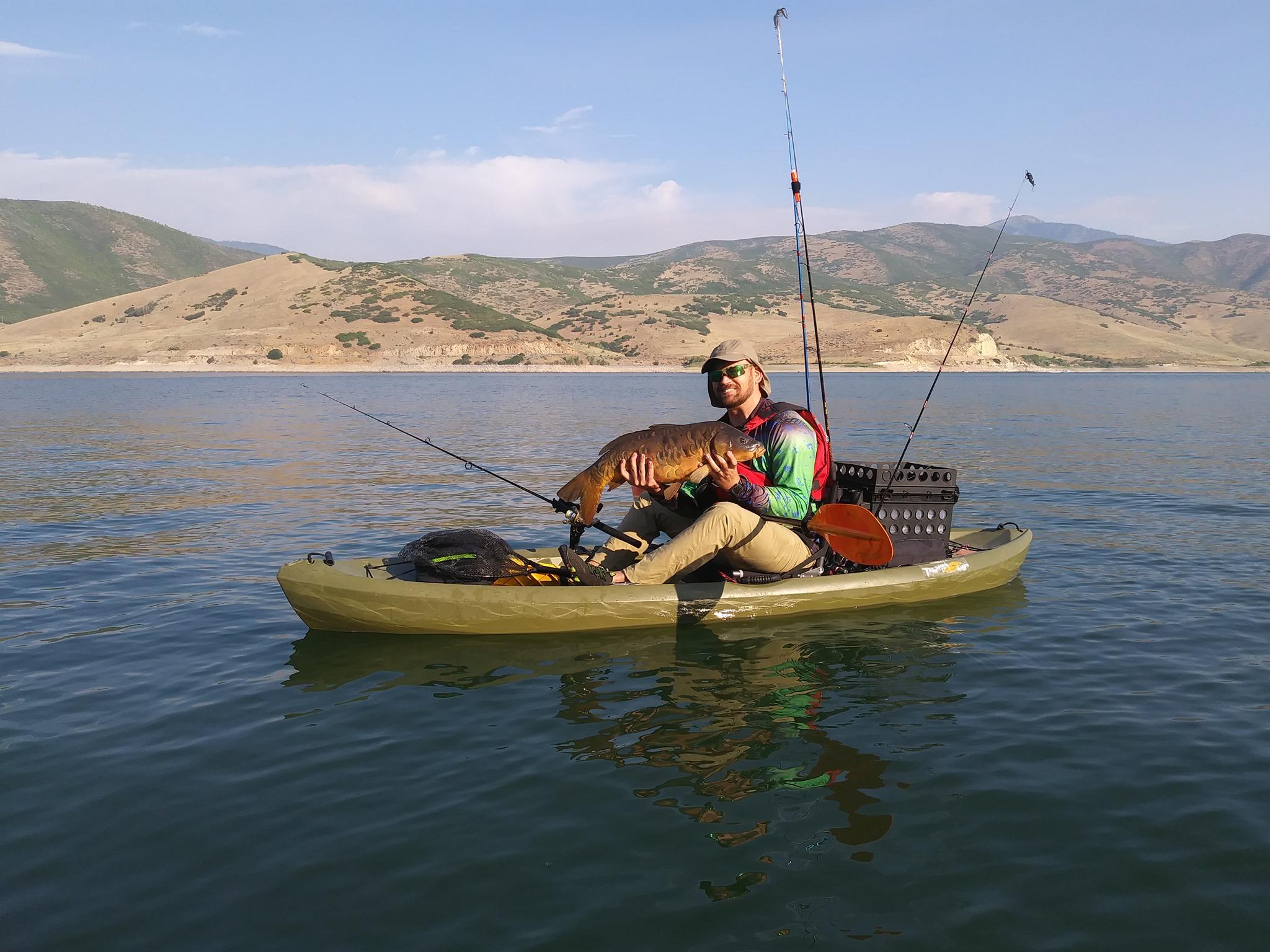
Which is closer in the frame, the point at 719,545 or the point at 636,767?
the point at 636,767

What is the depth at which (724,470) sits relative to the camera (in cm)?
748

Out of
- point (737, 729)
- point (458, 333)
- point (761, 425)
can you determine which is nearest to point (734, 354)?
point (761, 425)

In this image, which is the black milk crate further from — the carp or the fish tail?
the fish tail

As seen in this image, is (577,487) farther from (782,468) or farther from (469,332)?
(469,332)

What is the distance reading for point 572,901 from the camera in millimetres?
4363

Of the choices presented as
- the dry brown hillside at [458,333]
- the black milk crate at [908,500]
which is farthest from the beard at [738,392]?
the dry brown hillside at [458,333]

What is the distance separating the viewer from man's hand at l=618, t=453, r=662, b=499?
7309mm

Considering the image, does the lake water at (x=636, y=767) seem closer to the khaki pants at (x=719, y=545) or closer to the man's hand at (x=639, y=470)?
the khaki pants at (x=719, y=545)

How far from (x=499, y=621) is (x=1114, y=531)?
402 inches

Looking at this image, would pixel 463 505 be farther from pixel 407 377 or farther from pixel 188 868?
pixel 407 377

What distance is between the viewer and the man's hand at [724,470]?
7352 mm

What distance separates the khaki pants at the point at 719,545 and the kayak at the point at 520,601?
182 millimetres

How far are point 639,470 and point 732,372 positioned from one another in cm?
129

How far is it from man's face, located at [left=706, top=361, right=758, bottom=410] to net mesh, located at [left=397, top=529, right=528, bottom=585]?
2512mm
